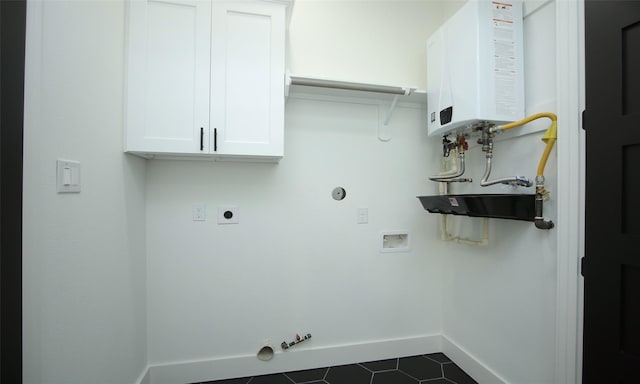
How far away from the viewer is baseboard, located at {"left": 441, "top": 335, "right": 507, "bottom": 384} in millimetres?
1677

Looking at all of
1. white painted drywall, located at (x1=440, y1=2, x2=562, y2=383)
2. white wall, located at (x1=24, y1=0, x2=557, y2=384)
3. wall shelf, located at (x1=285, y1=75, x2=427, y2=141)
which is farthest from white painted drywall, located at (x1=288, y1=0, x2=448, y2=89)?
white painted drywall, located at (x1=440, y1=2, x2=562, y2=383)

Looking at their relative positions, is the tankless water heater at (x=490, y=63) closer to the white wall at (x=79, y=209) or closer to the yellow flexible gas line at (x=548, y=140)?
the yellow flexible gas line at (x=548, y=140)

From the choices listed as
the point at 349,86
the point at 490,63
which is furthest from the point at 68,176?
the point at 490,63

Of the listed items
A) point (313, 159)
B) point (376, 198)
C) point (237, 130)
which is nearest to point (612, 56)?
point (376, 198)

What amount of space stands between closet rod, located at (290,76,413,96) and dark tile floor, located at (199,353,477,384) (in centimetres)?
190

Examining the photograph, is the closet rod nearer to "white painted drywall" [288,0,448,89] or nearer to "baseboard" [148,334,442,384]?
"white painted drywall" [288,0,448,89]

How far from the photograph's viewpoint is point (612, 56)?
1.08 metres

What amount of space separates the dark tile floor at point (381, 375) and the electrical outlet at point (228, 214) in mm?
1050

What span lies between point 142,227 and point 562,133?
7.55ft

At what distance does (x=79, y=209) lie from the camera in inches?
42.9

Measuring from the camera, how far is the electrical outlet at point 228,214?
71.2 inches

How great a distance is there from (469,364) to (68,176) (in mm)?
2440

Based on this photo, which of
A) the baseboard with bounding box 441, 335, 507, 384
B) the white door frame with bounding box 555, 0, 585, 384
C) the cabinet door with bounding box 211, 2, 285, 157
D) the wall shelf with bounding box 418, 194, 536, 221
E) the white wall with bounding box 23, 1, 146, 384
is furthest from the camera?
the baseboard with bounding box 441, 335, 507, 384

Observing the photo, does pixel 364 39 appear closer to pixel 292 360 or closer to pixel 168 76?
pixel 168 76
